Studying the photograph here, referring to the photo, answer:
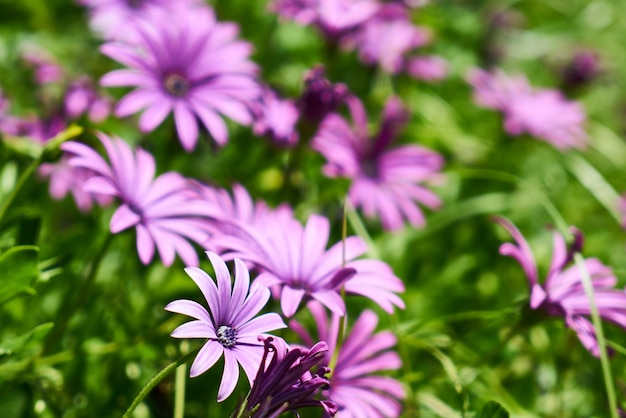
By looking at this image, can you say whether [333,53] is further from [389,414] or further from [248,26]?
[389,414]

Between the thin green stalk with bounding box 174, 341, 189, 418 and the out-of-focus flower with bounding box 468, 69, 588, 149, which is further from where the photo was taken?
the out-of-focus flower with bounding box 468, 69, 588, 149

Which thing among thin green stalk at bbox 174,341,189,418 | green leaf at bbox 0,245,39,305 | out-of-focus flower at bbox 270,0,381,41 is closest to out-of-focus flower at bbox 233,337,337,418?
thin green stalk at bbox 174,341,189,418

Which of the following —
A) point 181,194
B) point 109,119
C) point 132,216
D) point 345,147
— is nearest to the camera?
point 132,216

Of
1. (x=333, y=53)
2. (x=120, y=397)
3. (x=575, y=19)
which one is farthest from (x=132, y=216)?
(x=575, y=19)

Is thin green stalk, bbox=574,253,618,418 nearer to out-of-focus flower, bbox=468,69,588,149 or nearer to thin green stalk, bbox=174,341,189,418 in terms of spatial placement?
thin green stalk, bbox=174,341,189,418

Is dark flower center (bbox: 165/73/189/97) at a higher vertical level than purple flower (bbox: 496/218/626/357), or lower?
higher

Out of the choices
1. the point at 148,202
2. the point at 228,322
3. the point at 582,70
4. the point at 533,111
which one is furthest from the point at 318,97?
the point at 582,70
